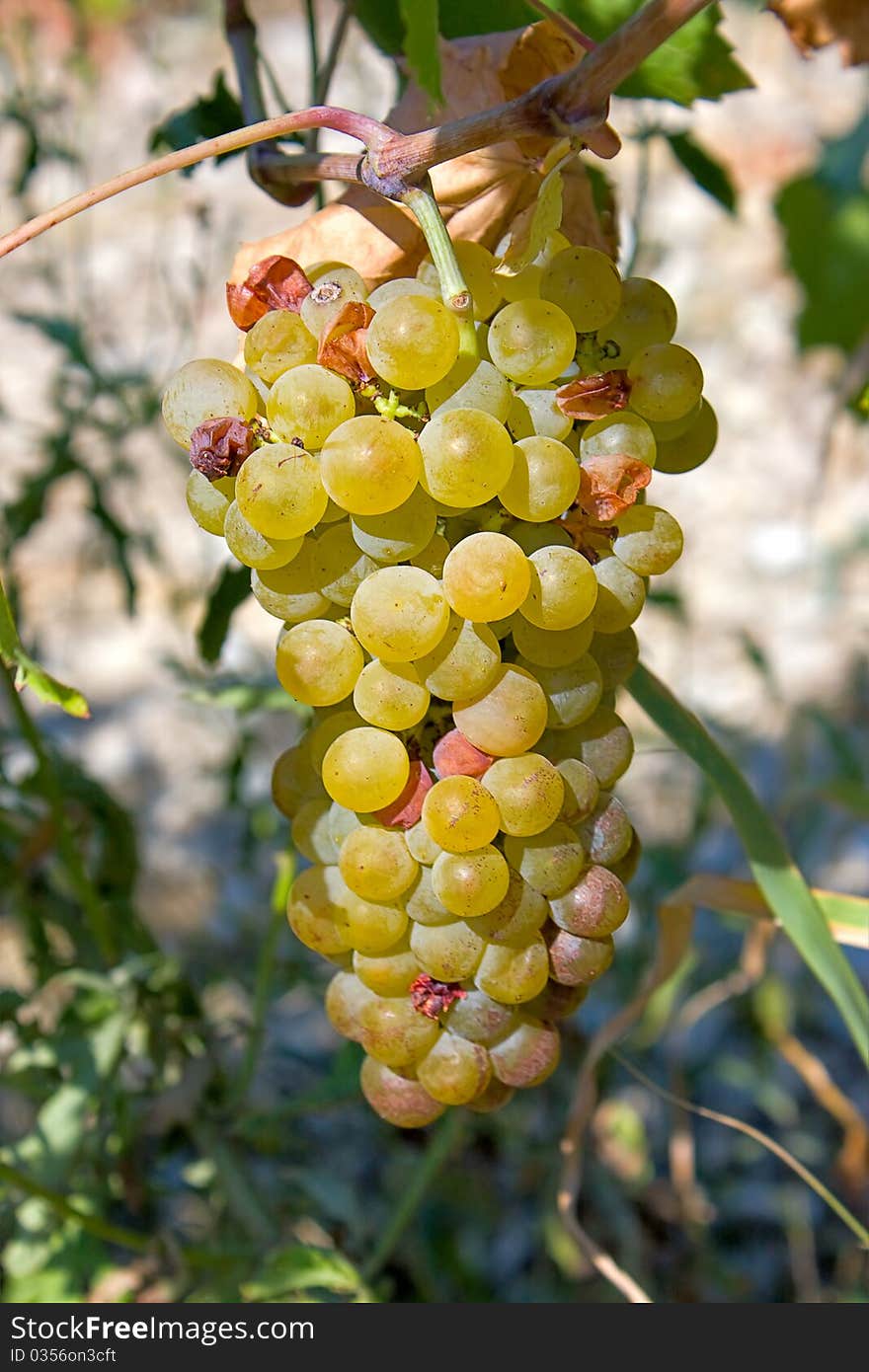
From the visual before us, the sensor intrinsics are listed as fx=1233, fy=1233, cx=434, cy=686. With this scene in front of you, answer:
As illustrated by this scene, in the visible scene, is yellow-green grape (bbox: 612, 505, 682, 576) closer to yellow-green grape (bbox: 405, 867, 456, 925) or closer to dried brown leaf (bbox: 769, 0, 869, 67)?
yellow-green grape (bbox: 405, 867, 456, 925)

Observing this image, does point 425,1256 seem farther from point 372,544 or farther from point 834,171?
point 834,171

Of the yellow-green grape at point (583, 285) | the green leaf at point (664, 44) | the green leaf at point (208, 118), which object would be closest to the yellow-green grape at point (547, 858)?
the yellow-green grape at point (583, 285)

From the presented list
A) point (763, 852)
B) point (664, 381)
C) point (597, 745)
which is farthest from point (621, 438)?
point (763, 852)

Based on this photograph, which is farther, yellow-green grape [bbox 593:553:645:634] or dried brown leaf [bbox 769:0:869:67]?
dried brown leaf [bbox 769:0:869:67]

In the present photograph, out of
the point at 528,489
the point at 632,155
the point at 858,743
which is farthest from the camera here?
the point at 632,155

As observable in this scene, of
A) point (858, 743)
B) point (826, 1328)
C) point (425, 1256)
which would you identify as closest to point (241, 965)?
point (425, 1256)

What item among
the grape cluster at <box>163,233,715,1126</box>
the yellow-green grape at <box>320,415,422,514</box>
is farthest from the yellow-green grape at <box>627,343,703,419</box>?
the yellow-green grape at <box>320,415,422,514</box>
